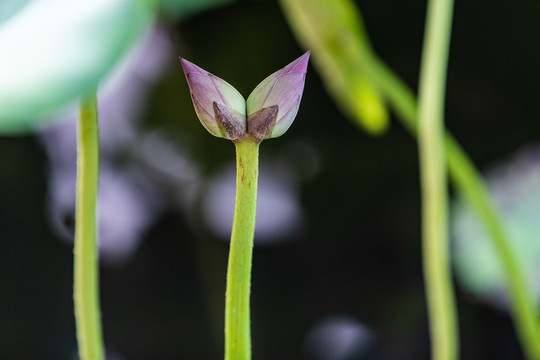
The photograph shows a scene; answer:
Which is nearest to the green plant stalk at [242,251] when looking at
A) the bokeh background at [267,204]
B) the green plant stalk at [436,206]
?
the green plant stalk at [436,206]

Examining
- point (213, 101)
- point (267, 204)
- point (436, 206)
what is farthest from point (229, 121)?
point (267, 204)

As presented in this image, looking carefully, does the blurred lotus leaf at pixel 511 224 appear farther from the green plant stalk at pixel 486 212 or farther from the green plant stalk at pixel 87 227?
the green plant stalk at pixel 87 227

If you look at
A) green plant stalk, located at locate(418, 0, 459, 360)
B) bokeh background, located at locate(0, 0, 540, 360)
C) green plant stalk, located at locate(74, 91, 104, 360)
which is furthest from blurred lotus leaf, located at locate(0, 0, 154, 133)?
bokeh background, located at locate(0, 0, 540, 360)

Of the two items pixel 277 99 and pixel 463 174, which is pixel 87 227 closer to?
pixel 277 99

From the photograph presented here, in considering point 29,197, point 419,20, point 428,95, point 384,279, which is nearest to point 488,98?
point 419,20

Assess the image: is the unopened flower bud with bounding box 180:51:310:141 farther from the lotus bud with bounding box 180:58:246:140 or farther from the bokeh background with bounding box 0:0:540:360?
the bokeh background with bounding box 0:0:540:360

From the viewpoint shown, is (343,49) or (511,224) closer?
(343,49)

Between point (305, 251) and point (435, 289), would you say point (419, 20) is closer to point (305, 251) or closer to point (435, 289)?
point (305, 251)
